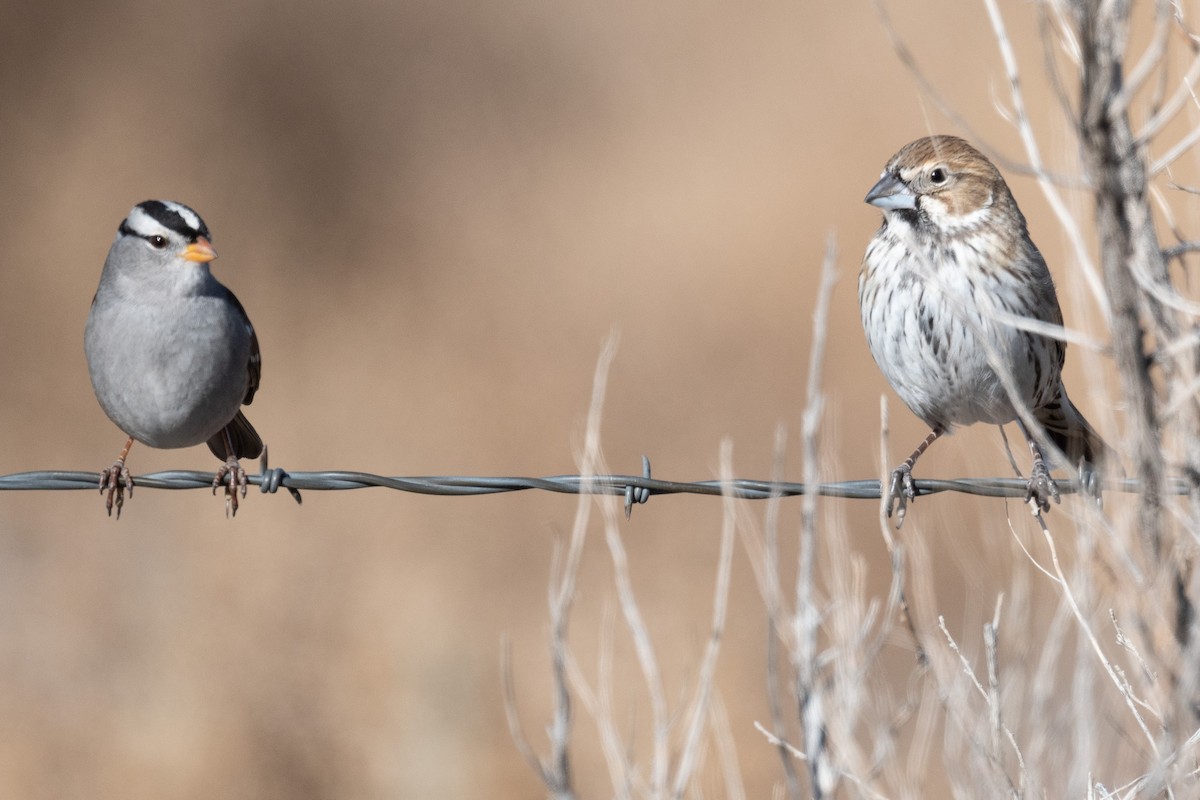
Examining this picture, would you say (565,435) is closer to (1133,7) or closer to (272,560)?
(272,560)

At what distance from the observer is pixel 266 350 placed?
13555 millimetres

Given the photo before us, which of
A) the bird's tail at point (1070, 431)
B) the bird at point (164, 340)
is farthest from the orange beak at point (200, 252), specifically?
the bird's tail at point (1070, 431)

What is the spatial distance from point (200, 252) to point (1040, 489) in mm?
3453

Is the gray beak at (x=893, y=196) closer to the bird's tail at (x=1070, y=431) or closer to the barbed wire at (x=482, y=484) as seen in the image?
the bird's tail at (x=1070, y=431)

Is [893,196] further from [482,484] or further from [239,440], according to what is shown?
[239,440]

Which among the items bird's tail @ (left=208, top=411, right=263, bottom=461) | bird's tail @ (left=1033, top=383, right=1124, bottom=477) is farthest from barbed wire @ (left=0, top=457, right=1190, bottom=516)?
bird's tail @ (left=208, top=411, right=263, bottom=461)

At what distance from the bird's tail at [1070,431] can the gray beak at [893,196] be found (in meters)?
1.12

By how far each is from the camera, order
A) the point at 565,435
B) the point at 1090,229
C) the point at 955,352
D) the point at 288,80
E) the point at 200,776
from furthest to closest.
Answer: the point at 288,80, the point at 565,435, the point at 200,776, the point at 955,352, the point at 1090,229

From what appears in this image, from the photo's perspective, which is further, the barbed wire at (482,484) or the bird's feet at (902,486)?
the bird's feet at (902,486)

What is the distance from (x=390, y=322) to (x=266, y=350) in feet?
4.10

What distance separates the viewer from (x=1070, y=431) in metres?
6.24

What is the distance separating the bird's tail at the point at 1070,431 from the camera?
20.2 feet

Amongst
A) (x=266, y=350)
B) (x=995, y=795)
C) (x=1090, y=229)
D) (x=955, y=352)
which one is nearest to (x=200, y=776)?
(x=266, y=350)

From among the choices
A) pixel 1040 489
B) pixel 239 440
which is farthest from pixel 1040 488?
pixel 239 440
